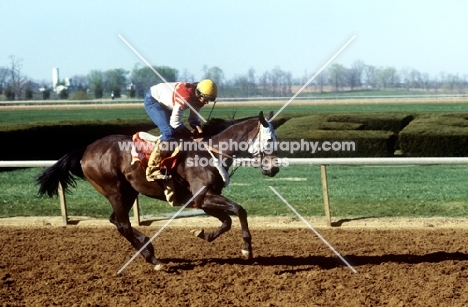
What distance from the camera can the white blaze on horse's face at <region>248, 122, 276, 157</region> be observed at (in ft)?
21.4

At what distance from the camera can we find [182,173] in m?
6.93

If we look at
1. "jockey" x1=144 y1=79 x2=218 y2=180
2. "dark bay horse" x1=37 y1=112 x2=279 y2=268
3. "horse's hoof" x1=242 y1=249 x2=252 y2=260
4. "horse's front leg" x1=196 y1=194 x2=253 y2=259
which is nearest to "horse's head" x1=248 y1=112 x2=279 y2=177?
"dark bay horse" x1=37 y1=112 x2=279 y2=268

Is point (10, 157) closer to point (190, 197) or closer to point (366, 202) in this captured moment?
point (366, 202)

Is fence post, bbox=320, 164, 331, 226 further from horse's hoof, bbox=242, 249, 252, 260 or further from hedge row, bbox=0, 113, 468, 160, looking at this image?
hedge row, bbox=0, 113, 468, 160

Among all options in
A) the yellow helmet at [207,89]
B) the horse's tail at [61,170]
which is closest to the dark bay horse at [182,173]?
the horse's tail at [61,170]

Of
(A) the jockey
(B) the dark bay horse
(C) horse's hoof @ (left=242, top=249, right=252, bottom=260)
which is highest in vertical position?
(A) the jockey

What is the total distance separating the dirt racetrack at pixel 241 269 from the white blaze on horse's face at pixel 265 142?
106 cm

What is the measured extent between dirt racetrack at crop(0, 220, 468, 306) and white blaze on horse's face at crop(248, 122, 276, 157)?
106 centimetres

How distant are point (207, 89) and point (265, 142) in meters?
0.70

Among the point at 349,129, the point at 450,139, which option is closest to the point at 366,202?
the point at 450,139

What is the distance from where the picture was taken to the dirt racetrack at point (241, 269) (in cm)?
562

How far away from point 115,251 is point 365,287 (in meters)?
2.97

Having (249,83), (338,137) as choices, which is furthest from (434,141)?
(249,83)

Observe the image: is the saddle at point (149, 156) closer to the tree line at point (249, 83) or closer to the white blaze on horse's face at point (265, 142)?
the white blaze on horse's face at point (265, 142)
